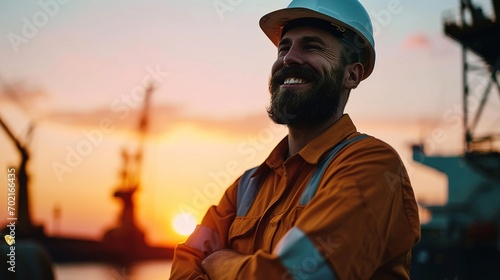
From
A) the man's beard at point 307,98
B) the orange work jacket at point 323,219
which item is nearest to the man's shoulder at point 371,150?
the orange work jacket at point 323,219

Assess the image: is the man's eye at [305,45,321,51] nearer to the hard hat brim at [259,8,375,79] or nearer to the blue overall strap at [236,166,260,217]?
the hard hat brim at [259,8,375,79]

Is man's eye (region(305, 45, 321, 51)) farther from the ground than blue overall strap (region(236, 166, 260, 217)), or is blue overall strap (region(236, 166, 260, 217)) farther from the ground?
man's eye (region(305, 45, 321, 51))

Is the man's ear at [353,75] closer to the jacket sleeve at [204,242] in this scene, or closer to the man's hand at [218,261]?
the jacket sleeve at [204,242]

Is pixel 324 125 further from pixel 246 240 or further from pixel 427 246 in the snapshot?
pixel 427 246

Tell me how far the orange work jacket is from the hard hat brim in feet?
1.31

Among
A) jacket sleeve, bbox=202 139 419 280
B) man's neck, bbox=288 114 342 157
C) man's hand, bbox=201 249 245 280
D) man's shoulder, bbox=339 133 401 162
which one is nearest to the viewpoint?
jacket sleeve, bbox=202 139 419 280

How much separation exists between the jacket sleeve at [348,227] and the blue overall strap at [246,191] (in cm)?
50

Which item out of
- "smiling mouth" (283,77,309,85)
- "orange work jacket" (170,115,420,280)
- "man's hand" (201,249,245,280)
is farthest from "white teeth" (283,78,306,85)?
"man's hand" (201,249,245,280)

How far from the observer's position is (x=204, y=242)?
3203 millimetres

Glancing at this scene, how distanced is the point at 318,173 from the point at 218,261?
587 mm

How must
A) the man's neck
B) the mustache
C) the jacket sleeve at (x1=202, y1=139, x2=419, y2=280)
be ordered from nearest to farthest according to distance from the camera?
the jacket sleeve at (x1=202, y1=139, x2=419, y2=280) → the mustache → the man's neck

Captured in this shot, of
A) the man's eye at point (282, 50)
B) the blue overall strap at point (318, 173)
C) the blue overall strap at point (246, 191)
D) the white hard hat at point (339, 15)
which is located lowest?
the blue overall strap at point (246, 191)

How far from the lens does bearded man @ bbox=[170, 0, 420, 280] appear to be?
2439 millimetres

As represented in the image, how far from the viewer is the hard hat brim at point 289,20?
306 cm
